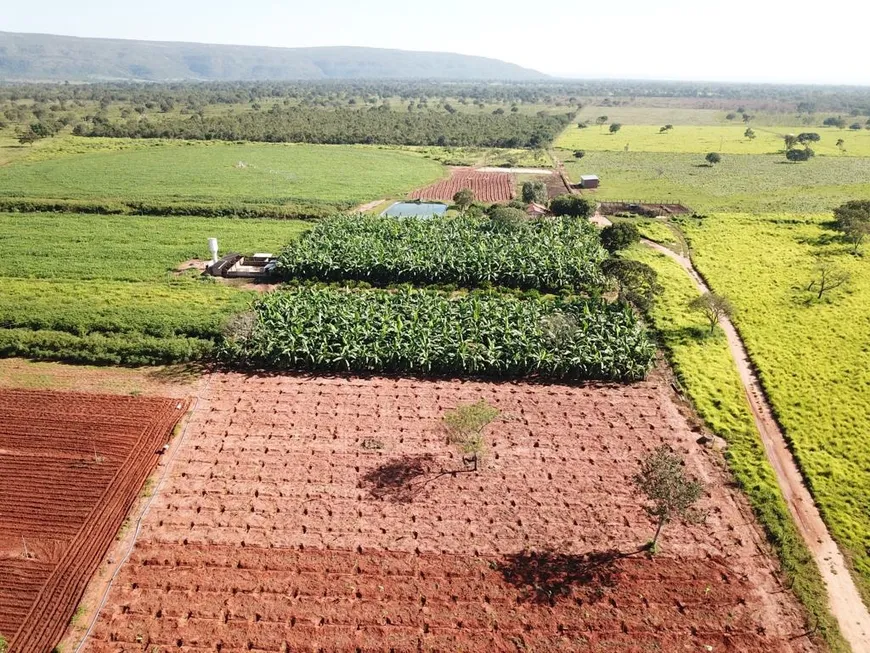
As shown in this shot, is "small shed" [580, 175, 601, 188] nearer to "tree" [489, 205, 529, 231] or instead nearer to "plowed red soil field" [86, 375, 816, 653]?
"tree" [489, 205, 529, 231]

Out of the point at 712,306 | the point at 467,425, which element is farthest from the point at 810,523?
the point at 712,306

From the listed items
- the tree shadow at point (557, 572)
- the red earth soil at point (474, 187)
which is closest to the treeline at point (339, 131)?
the red earth soil at point (474, 187)

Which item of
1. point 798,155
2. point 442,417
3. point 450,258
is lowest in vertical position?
point 442,417

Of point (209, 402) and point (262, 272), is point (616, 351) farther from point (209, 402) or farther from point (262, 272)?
point (262, 272)

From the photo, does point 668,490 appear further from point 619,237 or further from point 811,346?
point 619,237

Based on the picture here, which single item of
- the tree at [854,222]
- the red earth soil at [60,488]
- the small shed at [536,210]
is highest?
the tree at [854,222]

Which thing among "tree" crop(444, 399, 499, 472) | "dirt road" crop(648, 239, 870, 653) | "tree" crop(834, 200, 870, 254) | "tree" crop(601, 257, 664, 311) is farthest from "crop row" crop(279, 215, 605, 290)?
"tree" crop(834, 200, 870, 254)

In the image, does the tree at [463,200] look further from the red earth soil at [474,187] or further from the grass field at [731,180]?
the grass field at [731,180]
